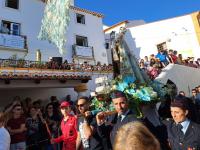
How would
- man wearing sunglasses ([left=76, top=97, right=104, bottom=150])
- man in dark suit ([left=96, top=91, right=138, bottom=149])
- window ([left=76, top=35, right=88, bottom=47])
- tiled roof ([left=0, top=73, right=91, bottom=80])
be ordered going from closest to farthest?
man in dark suit ([left=96, top=91, right=138, bottom=149]) → man wearing sunglasses ([left=76, top=97, right=104, bottom=150]) → tiled roof ([left=0, top=73, right=91, bottom=80]) → window ([left=76, top=35, right=88, bottom=47])

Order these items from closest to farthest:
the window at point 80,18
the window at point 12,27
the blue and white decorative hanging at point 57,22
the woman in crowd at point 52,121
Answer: the woman in crowd at point 52,121
the blue and white decorative hanging at point 57,22
the window at point 12,27
the window at point 80,18

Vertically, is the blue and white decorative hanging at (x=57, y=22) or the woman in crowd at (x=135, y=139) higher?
the blue and white decorative hanging at (x=57, y=22)

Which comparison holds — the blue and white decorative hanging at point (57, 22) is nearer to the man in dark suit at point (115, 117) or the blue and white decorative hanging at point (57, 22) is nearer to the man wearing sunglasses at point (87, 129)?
the man wearing sunglasses at point (87, 129)

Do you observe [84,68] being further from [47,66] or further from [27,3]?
[27,3]

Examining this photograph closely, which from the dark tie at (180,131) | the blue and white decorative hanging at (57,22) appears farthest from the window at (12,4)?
the dark tie at (180,131)

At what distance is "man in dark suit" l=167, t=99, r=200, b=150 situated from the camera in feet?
10.7

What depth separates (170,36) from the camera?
79.2 feet

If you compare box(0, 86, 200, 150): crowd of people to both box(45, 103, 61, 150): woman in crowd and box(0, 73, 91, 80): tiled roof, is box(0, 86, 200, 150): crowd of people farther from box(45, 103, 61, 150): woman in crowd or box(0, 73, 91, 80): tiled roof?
box(0, 73, 91, 80): tiled roof

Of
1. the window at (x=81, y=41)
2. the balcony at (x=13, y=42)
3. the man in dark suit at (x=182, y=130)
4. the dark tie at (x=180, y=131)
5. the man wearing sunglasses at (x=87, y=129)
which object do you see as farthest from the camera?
the window at (x=81, y=41)

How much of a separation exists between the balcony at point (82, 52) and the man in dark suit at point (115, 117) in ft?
56.1

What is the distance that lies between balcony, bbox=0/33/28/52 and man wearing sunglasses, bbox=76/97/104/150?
555 inches

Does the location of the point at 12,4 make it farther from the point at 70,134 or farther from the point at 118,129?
the point at 118,129

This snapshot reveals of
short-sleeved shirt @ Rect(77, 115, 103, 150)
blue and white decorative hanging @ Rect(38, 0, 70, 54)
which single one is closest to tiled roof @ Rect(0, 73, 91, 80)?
blue and white decorative hanging @ Rect(38, 0, 70, 54)

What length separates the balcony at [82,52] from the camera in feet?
69.3
